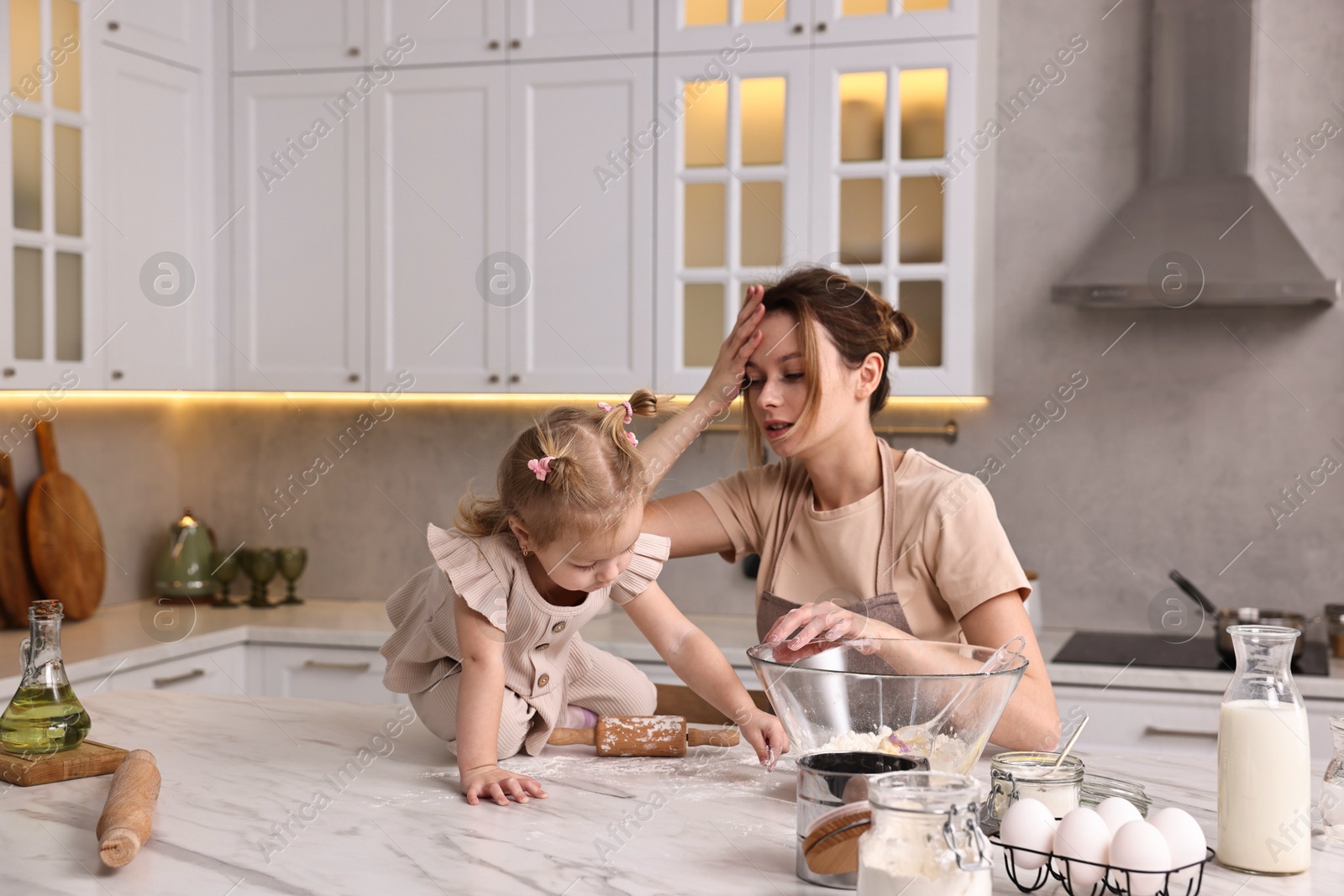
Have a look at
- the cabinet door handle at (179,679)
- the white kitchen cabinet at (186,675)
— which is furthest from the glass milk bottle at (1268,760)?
the cabinet door handle at (179,679)

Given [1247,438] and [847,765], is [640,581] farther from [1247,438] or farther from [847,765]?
[1247,438]

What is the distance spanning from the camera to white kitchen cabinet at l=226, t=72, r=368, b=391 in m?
3.12

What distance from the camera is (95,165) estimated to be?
114 inches

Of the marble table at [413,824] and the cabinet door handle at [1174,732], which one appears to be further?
the cabinet door handle at [1174,732]

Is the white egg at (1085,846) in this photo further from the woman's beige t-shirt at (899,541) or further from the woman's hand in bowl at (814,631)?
the woman's beige t-shirt at (899,541)

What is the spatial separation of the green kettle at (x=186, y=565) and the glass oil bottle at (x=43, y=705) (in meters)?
2.09

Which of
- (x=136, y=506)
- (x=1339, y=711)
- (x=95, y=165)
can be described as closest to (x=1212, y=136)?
(x=1339, y=711)

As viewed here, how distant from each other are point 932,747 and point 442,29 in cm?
248

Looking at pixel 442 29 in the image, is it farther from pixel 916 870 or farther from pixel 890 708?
pixel 916 870

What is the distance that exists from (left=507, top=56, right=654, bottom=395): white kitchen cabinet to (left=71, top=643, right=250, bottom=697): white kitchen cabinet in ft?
3.26

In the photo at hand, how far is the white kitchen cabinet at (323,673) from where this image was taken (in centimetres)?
295

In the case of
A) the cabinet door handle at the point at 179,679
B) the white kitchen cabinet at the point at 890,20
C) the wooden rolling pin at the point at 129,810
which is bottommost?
the cabinet door handle at the point at 179,679

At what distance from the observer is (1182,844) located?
3.10 ft

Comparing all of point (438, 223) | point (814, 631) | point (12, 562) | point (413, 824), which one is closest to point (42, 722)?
point (413, 824)
